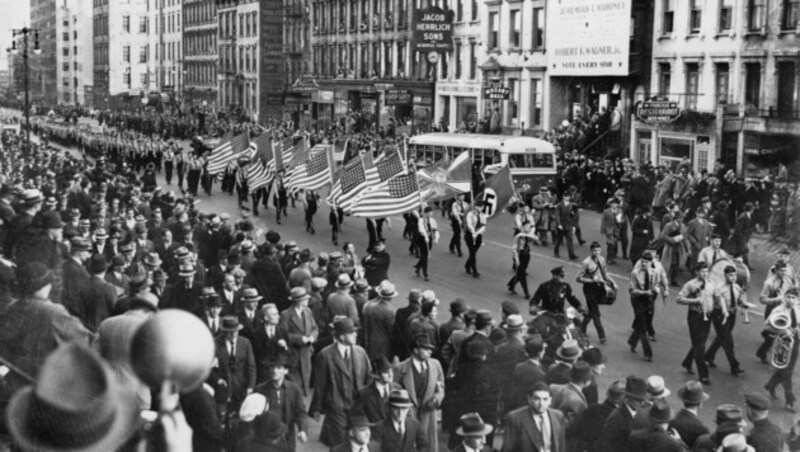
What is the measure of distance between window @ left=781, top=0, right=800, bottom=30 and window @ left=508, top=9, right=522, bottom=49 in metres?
17.4

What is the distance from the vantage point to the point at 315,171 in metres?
25.7

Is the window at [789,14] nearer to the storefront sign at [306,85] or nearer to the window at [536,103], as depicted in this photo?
the window at [536,103]

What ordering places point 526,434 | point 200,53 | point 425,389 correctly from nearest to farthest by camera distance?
1. point 526,434
2. point 425,389
3. point 200,53

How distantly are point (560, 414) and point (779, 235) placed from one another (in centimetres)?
1833

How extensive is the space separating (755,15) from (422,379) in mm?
28939

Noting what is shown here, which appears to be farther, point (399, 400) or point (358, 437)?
point (399, 400)

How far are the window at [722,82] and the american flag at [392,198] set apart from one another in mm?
Answer: 18667

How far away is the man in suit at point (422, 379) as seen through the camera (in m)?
10.0

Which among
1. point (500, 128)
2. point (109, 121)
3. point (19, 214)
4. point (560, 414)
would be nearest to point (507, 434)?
point (560, 414)

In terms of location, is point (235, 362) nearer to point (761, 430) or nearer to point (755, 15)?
point (761, 430)

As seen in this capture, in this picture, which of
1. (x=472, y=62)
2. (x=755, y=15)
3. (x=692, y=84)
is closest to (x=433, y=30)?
(x=472, y=62)

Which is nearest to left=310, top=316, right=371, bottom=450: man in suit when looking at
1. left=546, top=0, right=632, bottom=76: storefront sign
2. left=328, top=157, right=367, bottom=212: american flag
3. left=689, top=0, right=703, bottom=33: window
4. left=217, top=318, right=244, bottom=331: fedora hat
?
left=217, top=318, right=244, bottom=331: fedora hat

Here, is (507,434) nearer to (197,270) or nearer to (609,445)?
(609,445)

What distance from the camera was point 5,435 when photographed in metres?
9.56
